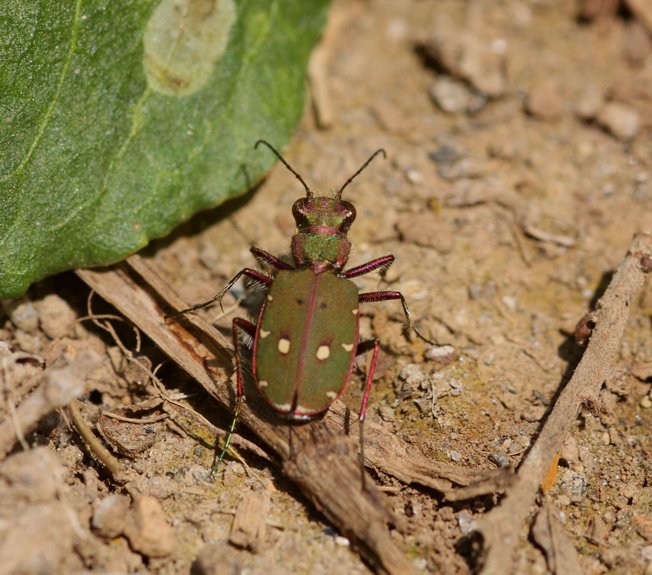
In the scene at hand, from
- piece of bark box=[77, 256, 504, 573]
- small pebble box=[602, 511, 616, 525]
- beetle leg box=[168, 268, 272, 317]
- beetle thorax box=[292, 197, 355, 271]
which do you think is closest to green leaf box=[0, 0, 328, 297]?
piece of bark box=[77, 256, 504, 573]

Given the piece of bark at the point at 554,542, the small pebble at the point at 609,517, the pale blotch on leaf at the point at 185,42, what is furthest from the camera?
the pale blotch on leaf at the point at 185,42

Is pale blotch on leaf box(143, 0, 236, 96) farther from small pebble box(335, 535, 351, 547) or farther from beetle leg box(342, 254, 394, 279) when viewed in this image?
small pebble box(335, 535, 351, 547)

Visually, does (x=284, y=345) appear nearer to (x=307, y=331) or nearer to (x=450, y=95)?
(x=307, y=331)

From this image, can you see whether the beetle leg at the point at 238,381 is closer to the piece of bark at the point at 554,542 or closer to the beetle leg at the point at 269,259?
the beetle leg at the point at 269,259

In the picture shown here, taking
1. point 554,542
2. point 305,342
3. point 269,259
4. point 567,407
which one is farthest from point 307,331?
point 554,542

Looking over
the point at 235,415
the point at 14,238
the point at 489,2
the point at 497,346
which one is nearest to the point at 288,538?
the point at 235,415

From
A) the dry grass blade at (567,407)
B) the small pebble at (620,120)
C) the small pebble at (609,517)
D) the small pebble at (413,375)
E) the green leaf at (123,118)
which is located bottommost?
the small pebble at (609,517)

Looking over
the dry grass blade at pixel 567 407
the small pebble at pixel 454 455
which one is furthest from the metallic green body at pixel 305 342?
the dry grass blade at pixel 567 407

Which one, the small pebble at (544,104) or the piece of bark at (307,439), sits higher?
the small pebble at (544,104)

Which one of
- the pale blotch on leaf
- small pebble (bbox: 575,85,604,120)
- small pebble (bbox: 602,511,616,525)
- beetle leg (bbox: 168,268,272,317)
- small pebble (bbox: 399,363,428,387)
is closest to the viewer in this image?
small pebble (bbox: 602,511,616,525)
